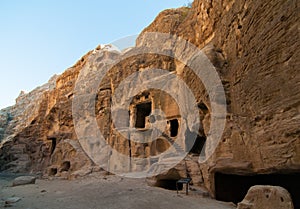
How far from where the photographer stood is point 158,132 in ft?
44.3

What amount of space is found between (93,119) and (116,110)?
247 centimetres

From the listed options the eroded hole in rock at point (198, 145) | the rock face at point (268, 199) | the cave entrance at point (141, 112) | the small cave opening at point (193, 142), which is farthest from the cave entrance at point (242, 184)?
the cave entrance at point (141, 112)

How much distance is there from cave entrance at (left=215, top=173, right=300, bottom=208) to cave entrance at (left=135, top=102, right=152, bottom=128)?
377 inches

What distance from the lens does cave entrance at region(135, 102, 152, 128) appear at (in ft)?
52.9

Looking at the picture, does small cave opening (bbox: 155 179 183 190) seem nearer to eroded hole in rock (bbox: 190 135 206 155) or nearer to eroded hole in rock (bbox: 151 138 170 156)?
eroded hole in rock (bbox: 190 135 206 155)

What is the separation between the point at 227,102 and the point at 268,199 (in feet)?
14.3

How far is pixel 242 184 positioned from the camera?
7.23 m

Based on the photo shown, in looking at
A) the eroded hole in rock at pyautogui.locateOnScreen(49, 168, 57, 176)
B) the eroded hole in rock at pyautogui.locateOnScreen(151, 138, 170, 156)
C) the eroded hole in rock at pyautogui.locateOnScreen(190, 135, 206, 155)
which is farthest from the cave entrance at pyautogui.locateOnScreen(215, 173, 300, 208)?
the eroded hole in rock at pyautogui.locateOnScreen(49, 168, 57, 176)

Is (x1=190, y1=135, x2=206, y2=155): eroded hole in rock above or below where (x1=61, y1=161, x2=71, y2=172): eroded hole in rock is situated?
above

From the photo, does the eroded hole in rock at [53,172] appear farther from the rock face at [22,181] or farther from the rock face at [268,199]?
the rock face at [268,199]

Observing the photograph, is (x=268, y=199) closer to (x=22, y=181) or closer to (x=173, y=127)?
(x=173, y=127)

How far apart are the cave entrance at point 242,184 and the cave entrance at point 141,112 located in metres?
9.57

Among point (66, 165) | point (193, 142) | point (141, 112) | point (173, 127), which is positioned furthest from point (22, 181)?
point (193, 142)

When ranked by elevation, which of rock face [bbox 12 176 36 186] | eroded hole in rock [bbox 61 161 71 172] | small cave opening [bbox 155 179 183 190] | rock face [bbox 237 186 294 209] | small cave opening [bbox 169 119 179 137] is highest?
small cave opening [bbox 169 119 179 137]
